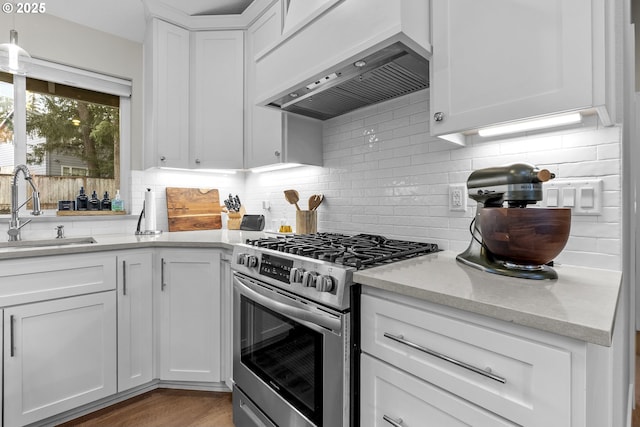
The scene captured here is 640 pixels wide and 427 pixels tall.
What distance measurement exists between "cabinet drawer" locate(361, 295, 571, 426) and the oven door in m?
0.19

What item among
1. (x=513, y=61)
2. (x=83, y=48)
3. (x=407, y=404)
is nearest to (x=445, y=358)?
(x=407, y=404)

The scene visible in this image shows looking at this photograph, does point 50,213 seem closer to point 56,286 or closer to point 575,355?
point 56,286

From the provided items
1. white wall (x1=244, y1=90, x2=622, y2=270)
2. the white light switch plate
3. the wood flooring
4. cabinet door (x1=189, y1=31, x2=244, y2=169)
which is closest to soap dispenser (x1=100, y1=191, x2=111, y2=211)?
cabinet door (x1=189, y1=31, x2=244, y2=169)

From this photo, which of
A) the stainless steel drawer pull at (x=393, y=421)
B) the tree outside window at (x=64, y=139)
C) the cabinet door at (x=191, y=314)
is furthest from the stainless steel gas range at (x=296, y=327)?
the tree outside window at (x=64, y=139)

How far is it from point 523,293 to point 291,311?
2.69 feet

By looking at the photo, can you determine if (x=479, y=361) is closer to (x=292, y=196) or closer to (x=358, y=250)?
(x=358, y=250)

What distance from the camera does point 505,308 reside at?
2.46ft

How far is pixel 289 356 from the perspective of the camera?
4.53ft

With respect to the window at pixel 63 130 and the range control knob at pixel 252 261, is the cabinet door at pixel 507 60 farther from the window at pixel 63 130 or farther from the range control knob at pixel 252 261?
the window at pixel 63 130

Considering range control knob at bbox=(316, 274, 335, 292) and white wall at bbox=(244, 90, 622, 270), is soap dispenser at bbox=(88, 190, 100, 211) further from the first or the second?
range control knob at bbox=(316, 274, 335, 292)

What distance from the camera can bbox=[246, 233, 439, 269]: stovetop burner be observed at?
123 centimetres

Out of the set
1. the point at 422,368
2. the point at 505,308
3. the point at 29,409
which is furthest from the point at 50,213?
the point at 505,308

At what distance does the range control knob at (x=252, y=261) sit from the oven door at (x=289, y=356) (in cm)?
8

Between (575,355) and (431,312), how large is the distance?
1.06 ft
